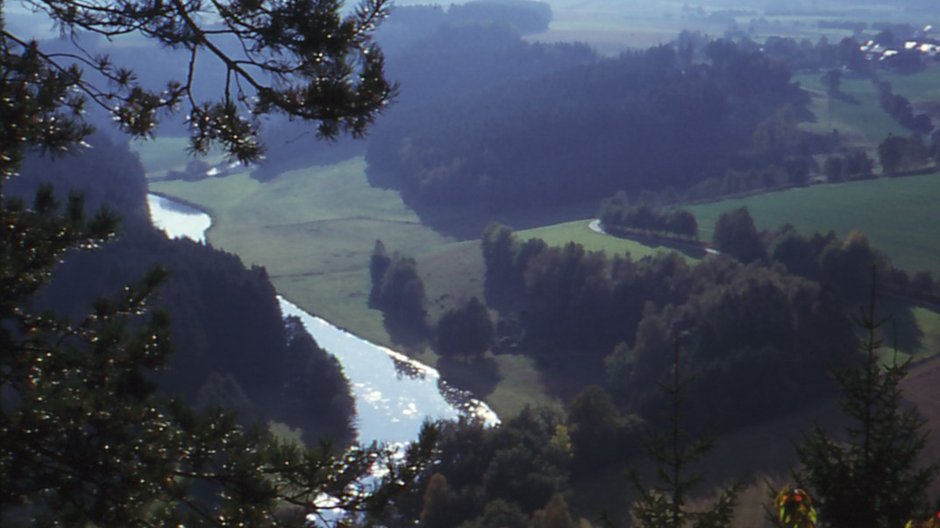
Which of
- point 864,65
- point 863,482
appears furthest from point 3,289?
point 864,65

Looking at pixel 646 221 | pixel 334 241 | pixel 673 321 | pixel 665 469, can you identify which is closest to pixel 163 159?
pixel 334 241

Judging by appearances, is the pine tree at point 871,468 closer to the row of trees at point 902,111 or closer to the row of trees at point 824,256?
the row of trees at point 824,256

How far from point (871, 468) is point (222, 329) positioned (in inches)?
1062

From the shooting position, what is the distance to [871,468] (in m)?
4.97

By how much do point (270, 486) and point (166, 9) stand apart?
2.76 meters

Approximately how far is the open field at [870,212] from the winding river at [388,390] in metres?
14.3

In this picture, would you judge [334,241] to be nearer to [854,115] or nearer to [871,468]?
[854,115]

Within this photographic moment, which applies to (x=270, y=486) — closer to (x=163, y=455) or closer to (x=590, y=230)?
(x=163, y=455)

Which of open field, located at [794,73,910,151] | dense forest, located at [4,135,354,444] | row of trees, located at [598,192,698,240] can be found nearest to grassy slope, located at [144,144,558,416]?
dense forest, located at [4,135,354,444]

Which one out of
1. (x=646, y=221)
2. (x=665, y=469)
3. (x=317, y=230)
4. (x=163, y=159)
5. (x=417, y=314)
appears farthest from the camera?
(x=163, y=159)

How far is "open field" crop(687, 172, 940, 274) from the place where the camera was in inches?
1312

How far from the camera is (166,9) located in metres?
5.74

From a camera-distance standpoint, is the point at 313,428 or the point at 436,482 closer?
the point at 436,482

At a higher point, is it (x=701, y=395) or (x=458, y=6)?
(x=458, y=6)
